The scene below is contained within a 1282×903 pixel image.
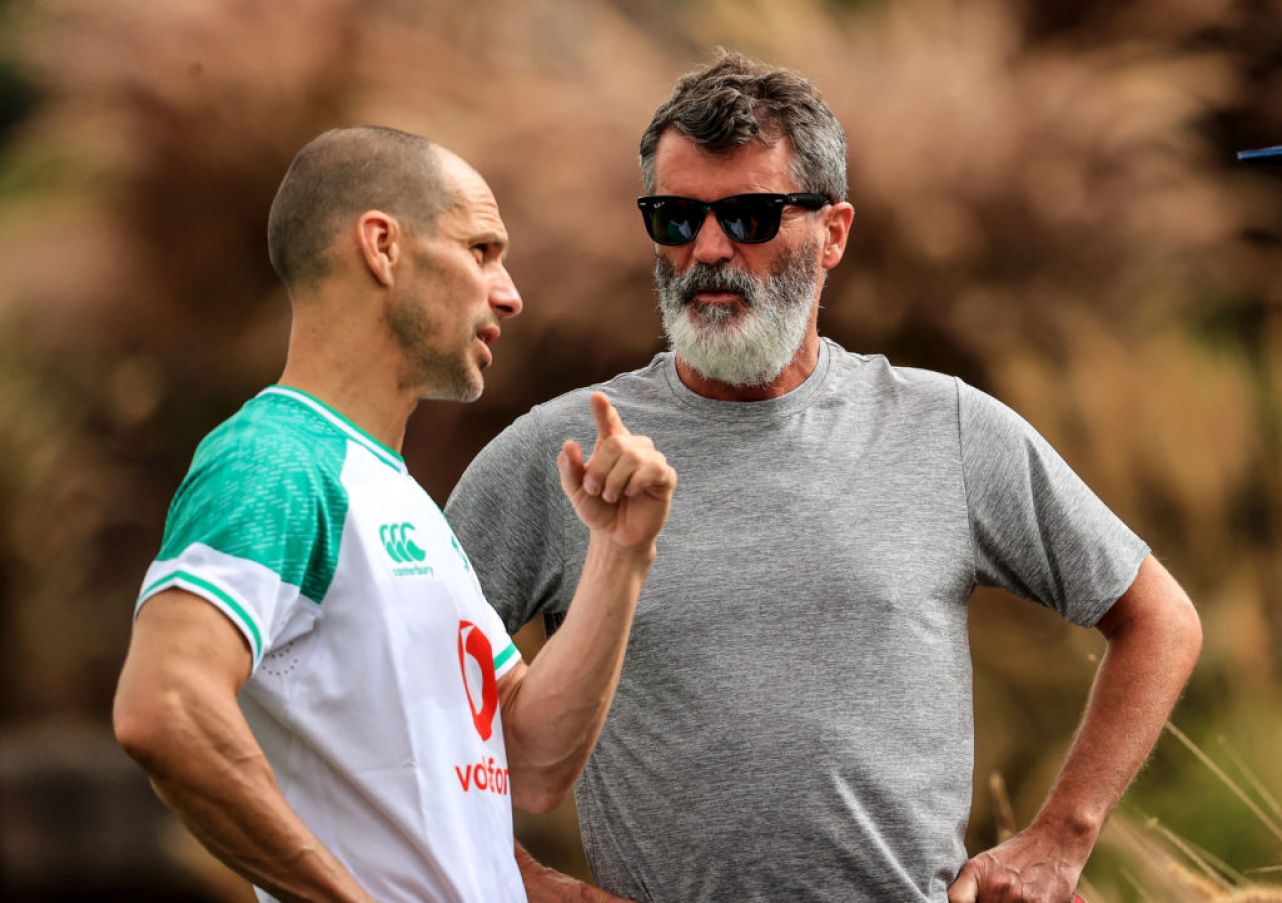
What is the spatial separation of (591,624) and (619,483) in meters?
0.21

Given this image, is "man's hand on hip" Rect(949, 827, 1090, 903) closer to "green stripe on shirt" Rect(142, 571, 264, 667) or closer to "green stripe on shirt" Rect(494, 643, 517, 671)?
"green stripe on shirt" Rect(494, 643, 517, 671)

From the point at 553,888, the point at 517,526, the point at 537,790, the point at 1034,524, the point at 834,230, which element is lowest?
the point at 553,888

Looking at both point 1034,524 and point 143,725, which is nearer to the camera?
point 143,725

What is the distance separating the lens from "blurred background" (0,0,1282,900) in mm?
4168

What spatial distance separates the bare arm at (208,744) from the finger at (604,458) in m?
0.44

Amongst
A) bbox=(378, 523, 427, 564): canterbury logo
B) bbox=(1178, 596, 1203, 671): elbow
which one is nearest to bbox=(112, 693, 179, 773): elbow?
bbox=(378, 523, 427, 564): canterbury logo

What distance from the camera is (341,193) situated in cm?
178

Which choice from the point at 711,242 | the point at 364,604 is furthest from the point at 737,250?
the point at 364,604

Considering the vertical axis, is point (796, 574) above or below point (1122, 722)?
above

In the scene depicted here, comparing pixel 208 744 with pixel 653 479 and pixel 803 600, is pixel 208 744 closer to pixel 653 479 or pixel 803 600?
pixel 653 479

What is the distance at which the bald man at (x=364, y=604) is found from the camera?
149cm

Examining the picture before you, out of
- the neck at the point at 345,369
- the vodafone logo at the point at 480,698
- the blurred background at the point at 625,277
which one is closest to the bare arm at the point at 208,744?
the vodafone logo at the point at 480,698

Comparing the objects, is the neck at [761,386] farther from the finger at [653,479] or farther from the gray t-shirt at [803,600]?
the finger at [653,479]

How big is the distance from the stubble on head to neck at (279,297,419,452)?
74 centimetres
